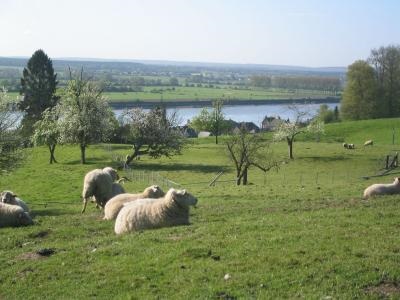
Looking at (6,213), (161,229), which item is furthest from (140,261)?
(6,213)

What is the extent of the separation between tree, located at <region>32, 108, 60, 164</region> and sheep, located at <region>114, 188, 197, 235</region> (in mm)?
43452

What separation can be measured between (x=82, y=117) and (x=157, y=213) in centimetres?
4314

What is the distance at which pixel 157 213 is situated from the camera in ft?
50.8

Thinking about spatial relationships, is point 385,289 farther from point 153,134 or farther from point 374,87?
point 374,87

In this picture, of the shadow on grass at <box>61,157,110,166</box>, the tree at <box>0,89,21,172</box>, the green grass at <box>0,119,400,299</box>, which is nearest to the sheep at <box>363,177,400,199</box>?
the green grass at <box>0,119,400,299</box>

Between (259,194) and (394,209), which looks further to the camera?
(259,194)

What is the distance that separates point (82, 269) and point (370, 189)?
15.4 metres

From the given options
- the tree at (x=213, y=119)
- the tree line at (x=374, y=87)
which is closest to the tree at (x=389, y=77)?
the tree line at (x=374, y=87)

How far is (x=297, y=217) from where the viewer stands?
1616cm

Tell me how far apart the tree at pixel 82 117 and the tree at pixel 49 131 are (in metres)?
1.19

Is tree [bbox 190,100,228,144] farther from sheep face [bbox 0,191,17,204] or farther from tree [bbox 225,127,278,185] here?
sheep face [bbox 0,191,17,204]

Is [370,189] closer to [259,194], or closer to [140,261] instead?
[259,194]

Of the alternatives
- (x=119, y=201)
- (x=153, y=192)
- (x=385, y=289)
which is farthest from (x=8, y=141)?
(x=385, y=289)

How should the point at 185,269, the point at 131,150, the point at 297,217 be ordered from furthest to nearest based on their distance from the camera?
1. the point at 131,150
2. the point at 297,217
3. the point at 185,269
